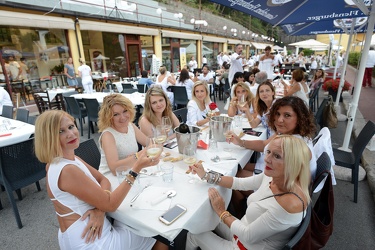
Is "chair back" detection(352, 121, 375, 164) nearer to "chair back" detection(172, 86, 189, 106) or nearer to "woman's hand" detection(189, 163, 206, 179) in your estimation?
"woman's hand" detection(189, 163, 206, 179)

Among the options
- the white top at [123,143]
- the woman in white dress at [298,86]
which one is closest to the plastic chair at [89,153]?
the white top at [123,143]

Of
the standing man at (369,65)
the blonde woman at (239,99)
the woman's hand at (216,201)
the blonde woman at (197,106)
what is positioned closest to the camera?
the woman's hand at (216,201)

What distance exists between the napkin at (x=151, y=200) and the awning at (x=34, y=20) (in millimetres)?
8588

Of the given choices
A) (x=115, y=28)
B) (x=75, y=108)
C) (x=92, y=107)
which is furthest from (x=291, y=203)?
(x=115, y=28)

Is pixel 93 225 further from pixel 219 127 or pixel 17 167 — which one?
pixel 17 167

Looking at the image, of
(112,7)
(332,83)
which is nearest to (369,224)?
(332,83)

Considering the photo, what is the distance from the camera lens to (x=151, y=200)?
1.44 m

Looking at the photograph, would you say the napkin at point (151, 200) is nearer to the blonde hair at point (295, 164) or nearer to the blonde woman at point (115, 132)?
the blonde woman at point (115, 132)

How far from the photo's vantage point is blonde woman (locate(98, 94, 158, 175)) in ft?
6.35

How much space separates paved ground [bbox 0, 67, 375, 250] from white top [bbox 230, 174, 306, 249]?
129 cm

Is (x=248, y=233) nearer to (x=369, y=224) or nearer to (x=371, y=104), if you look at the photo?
(x=369, y=224)

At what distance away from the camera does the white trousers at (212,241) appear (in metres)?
1.50

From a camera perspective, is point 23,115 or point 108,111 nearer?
point 108,111

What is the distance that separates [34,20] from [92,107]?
17.3 ft
